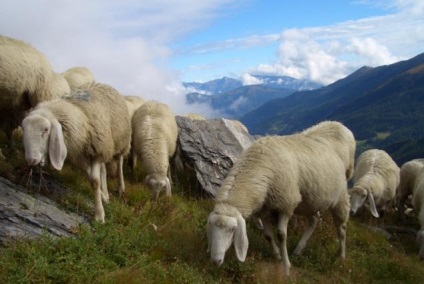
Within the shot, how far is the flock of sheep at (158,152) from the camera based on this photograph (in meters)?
7.08

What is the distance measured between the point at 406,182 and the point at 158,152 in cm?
1158

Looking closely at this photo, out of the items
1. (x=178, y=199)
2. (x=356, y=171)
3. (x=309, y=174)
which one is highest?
(x=309, y=174)

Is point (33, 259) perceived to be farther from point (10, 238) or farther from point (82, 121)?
point (82, 121)

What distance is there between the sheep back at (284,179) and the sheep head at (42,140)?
8.91 ft

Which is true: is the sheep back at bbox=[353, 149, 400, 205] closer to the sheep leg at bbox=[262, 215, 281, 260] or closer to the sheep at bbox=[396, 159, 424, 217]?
the sheep at bbox=[396, 159, 424, 217]

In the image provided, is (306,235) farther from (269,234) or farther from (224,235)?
(224,235)

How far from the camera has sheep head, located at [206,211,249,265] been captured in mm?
6965

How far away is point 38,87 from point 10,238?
4.21 meters

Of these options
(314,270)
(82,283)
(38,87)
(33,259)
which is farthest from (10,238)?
(314,270)

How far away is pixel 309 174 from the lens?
8.76 m

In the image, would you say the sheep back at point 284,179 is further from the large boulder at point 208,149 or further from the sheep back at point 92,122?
the large boulder at point 208,149

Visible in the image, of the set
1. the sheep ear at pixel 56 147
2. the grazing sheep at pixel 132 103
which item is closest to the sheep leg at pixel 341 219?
the sheep ear at pixel 56 147

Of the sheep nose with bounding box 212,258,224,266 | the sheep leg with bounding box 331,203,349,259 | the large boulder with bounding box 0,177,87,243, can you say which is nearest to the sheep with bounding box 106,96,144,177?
the large boulder with bounding box 0,177,87,243

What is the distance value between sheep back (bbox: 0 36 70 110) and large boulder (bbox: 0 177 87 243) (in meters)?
2.16
